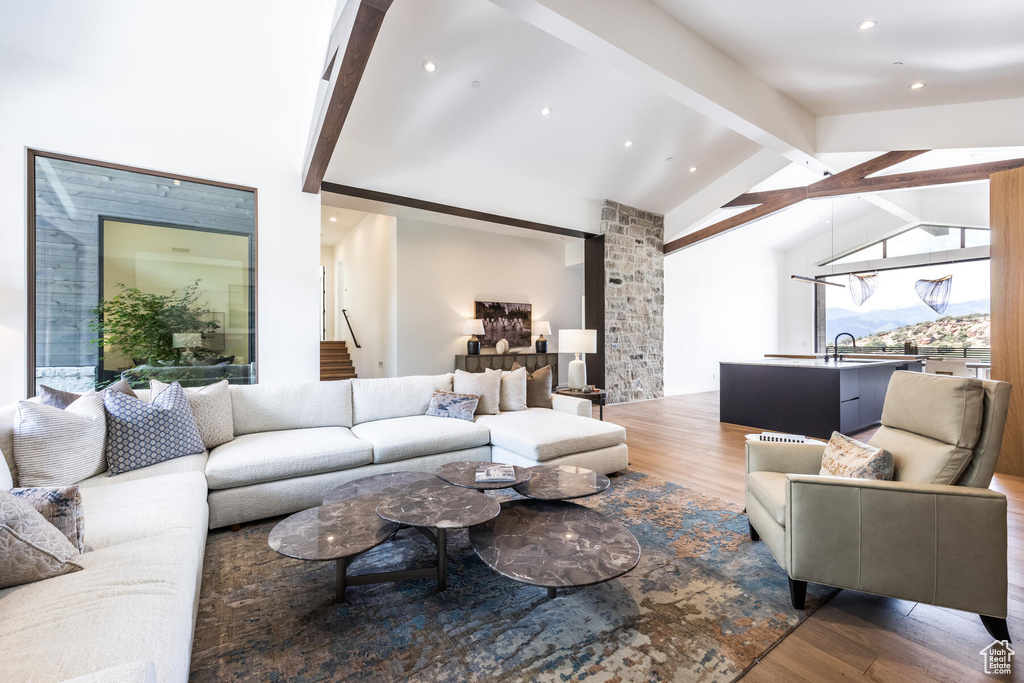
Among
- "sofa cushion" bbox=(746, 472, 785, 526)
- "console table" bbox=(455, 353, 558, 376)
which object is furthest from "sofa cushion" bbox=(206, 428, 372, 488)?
"console table" bbox=(455, 353, 558, 376)

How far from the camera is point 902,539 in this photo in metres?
1.58

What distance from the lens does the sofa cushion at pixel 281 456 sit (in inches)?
96.7

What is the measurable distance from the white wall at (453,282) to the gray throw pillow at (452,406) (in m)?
3.10

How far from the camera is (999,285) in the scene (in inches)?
141

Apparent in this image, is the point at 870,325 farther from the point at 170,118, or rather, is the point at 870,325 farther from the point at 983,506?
the point at 170,118

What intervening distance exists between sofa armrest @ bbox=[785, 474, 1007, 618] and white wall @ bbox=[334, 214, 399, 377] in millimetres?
5730

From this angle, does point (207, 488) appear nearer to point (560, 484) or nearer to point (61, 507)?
point (61, 507)

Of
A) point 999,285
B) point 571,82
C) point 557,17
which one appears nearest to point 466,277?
point 571,82

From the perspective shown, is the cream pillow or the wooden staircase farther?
the wooden staircase

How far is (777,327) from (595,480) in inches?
420

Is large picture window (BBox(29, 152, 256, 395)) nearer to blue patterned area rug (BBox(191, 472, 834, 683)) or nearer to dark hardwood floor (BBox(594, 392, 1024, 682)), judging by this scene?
blue patterned area rug (BBox(191, 472, 834, 683))

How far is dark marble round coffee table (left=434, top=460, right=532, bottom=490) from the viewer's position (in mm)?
2195

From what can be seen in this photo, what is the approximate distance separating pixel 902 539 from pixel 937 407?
574mm

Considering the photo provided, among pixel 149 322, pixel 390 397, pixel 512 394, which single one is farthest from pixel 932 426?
pixel 149 322
